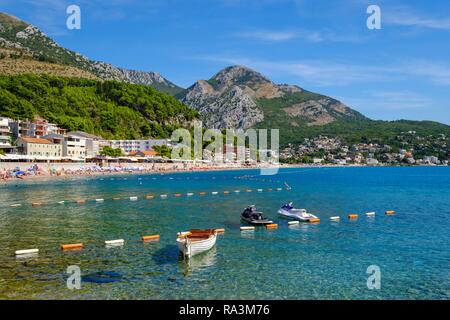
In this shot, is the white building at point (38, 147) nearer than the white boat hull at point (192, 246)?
No

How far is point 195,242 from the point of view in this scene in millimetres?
29031

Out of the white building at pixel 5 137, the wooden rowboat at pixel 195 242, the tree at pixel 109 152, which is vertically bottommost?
the wooden rowboat at pixel 195 242

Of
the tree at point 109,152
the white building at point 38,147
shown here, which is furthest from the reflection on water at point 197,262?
the tree at point 109,152

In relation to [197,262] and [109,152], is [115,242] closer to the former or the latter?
[197,262]

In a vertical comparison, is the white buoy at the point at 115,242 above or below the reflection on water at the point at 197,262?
above

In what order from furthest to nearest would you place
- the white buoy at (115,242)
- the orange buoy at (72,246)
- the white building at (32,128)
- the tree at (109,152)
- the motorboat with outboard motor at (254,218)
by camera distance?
the tree at (109,152), the white building at (32,128), the motorboat with outboard motor at (254,218), the white buoy at (115,242), the orange buoy at (72,246)

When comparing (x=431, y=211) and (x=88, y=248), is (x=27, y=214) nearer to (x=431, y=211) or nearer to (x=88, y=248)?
(x=88, y=248)

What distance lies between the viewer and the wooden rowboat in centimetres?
2841

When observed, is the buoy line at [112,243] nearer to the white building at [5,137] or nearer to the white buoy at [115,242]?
the white buoy at [115,242]

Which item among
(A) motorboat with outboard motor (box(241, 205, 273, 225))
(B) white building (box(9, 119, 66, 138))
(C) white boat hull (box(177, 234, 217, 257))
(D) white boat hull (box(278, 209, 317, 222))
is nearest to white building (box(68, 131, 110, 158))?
(B) white building (box(9, 119, 66, 138))

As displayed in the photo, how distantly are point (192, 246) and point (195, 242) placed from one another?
40cm

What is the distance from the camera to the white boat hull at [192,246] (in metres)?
28.3

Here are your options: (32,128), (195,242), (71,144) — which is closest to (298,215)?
(195,242)
